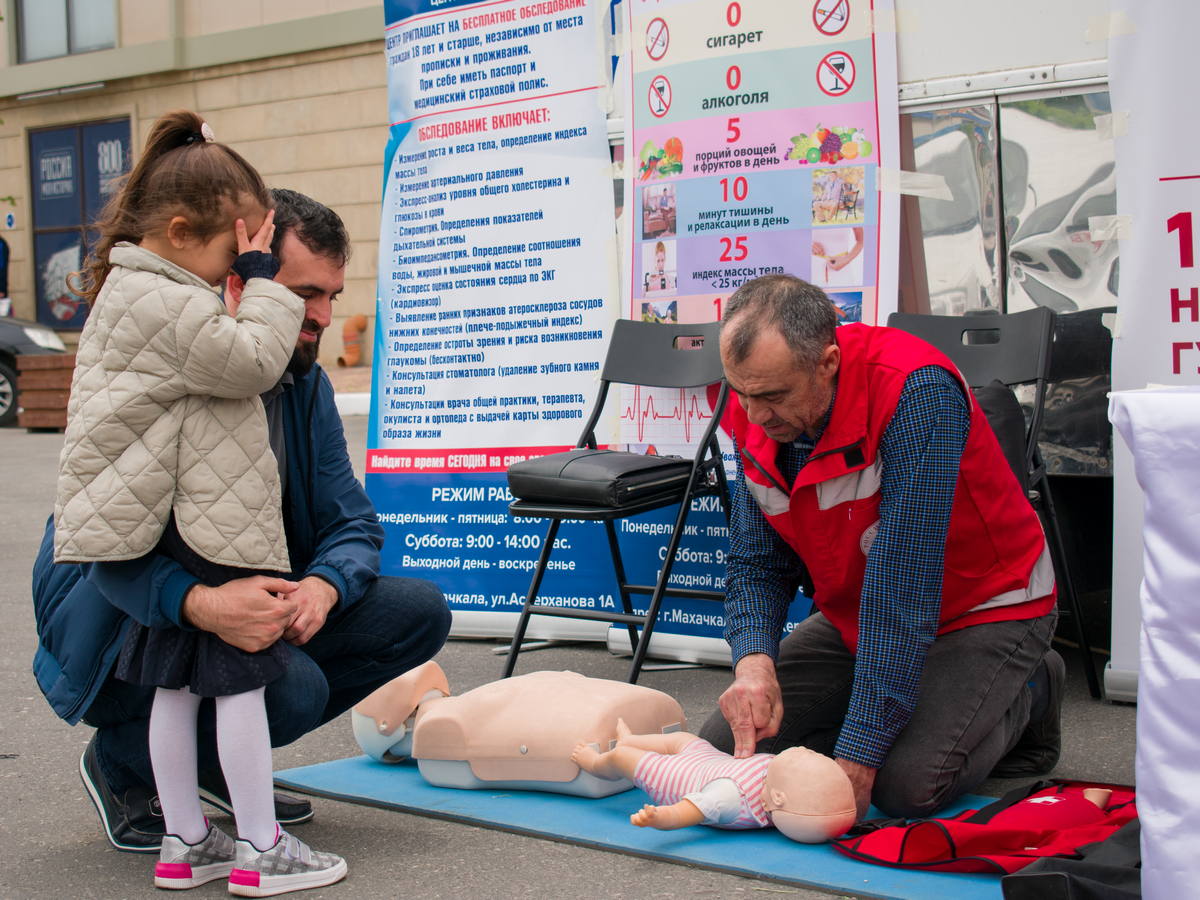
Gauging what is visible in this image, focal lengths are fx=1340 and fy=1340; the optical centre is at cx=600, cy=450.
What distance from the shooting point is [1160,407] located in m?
2.02

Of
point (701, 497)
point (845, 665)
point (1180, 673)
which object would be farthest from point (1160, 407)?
point (701, 497)

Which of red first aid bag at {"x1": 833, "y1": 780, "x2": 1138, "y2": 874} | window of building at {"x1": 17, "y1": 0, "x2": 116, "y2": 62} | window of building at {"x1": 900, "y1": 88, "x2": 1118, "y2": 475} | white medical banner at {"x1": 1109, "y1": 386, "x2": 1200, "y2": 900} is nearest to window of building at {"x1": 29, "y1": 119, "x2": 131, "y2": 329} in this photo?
window of building at {"x1": 17, "y1": 0, "x2": 116, "y2": 62}

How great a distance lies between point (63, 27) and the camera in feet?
72.2

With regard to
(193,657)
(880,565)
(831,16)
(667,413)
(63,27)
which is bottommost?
(193,657)

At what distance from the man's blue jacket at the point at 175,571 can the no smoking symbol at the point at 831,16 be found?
2.16 metres

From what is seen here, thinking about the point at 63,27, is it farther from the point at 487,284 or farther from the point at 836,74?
the point at 836,74

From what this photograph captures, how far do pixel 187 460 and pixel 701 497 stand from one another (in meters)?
2.42

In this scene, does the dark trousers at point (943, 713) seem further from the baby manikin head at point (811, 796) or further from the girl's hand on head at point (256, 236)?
the girl's hand on head at point (256, 236)

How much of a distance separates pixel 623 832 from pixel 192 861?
35.8 inches

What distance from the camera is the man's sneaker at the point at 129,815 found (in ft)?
9.48

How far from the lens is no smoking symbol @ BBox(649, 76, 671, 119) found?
4703 mm

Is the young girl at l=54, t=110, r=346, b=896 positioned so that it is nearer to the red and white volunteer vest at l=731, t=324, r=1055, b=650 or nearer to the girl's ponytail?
the girl's ponytail

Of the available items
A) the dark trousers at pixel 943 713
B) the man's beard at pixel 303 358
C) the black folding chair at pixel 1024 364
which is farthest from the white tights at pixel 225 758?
the black folding chair at pixel 1024 364

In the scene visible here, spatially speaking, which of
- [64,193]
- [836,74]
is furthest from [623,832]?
[64,193]
